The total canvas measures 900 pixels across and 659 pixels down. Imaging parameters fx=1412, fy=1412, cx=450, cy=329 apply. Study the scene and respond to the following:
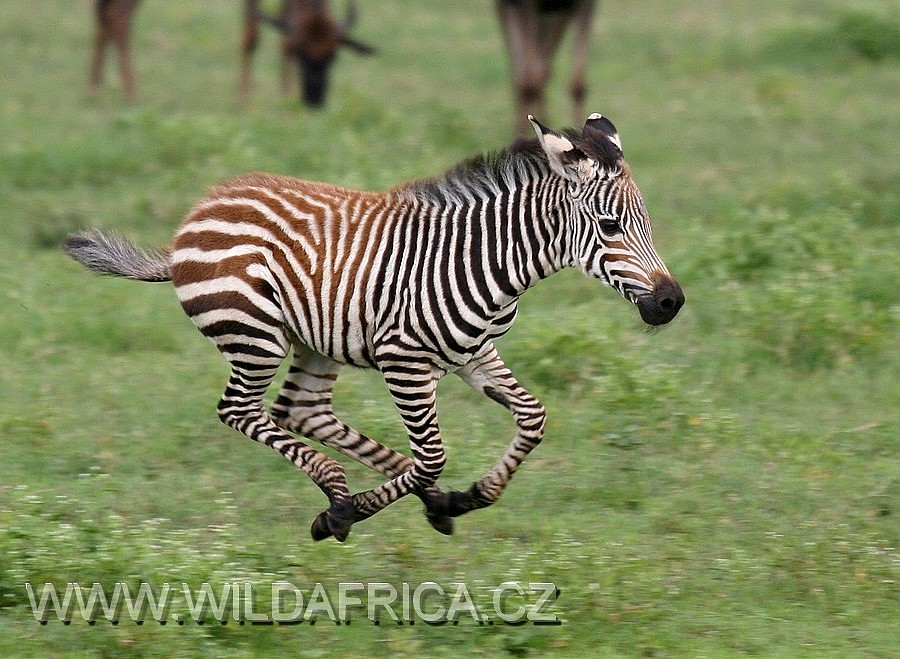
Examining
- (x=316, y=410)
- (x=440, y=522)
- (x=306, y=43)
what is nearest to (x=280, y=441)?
(x=316, y=410)

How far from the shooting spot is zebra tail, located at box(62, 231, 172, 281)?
242 inches

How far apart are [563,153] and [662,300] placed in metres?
0.68

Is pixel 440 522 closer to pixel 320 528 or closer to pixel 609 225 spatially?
pixel 320 528

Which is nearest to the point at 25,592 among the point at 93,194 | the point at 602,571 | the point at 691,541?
the point at 602,571

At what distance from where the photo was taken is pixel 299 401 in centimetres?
621

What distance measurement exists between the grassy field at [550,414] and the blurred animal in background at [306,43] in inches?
41.6

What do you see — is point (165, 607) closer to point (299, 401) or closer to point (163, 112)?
point (299, 401)

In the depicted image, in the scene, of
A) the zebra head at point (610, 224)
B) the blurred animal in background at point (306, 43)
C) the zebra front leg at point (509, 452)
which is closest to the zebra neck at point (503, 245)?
the zebra head at point (610, 224)

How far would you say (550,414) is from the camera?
7.27 metres

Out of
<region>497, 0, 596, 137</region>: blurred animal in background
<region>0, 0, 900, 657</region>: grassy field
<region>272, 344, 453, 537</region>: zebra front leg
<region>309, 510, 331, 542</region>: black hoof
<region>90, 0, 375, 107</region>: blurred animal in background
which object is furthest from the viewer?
<region>90, 0, 375, 107</region>: blurred animal in background

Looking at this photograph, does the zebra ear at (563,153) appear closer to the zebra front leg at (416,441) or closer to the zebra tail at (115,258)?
the zebra front leg at (416,441)

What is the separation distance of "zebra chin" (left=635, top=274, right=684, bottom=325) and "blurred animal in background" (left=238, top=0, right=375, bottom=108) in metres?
10.5

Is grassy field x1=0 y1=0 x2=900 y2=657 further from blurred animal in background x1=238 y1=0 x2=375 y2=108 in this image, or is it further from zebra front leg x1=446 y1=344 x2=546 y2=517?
blurred animal in background x1=238 y1=0 x2=375 y2=108

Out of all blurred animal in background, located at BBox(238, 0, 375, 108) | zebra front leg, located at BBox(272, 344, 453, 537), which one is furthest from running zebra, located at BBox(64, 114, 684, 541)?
blurred animal in background, located at BBox(238, 0, 375, 108)
